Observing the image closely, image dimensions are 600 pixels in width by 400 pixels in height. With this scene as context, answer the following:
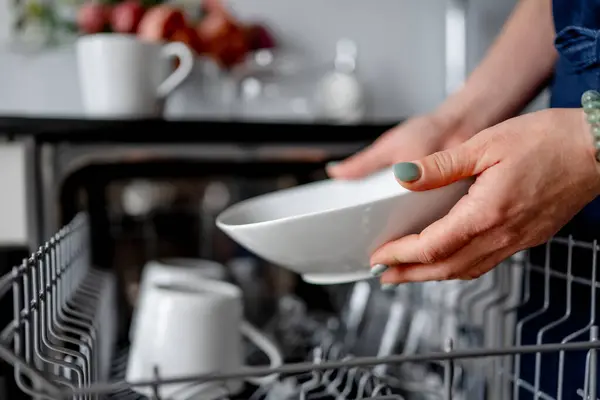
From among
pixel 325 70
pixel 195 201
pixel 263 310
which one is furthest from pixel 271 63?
pixel 263 310

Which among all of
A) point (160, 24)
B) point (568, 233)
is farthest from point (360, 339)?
point (160, 24)

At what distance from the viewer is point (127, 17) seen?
913 millimetres

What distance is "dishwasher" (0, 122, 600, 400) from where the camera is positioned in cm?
43

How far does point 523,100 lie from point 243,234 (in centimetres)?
32

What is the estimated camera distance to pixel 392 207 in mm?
406

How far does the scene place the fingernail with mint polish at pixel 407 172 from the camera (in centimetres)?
37

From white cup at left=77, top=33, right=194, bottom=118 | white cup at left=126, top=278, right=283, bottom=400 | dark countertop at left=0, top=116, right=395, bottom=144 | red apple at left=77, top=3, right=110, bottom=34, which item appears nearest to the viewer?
white cup at left=126, top=278, right=283, bottom=400

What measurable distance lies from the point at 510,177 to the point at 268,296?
0.65m

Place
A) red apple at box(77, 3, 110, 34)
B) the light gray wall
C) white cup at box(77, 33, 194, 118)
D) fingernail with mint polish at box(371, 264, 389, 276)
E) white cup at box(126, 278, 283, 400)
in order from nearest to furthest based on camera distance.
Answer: fingernail with mint polish at box(371, 264, 389, 276) < white cup at box(126, 278, 283, 400) < white cup at box(77, 33, 194, 118) < red apple at box(77, 3, 110, 34) < the light gray wall

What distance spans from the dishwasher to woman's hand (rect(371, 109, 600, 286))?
67mm

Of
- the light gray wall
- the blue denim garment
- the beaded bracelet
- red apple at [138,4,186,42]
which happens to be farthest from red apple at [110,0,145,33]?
the beaded bracelet

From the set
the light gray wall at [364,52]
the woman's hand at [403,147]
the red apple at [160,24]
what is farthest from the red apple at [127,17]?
the woman's hand at [403,147]

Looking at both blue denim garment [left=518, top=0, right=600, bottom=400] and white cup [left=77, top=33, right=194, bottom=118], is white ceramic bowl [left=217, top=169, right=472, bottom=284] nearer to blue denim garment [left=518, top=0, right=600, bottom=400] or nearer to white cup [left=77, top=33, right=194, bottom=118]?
blue denim garment [left=518, top=0, right=600, bottom=400]

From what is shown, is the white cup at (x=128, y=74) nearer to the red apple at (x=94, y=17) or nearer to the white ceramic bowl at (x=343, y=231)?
the red apple at (x=94, y=17)
